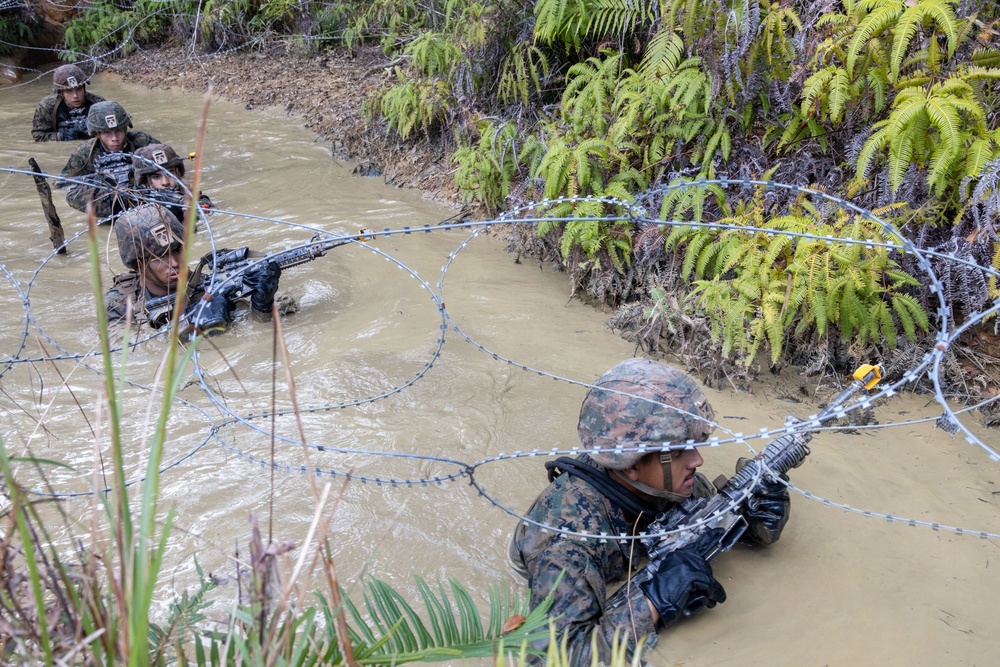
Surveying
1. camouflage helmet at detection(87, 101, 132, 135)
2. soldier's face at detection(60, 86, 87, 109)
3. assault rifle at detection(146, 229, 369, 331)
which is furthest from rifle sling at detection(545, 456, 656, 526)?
soldier's face at detection(60, 86, 87, 109)

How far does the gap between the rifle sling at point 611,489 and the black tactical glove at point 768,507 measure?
0.41 m

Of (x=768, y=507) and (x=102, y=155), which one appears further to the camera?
(x=102, y=155)

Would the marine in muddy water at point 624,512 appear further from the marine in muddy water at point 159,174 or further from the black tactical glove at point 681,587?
the marine in muddy water at point 159,174

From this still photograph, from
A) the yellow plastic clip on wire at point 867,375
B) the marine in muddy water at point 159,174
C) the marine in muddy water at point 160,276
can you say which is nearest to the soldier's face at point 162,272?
the marine in muddy water at point 160,276

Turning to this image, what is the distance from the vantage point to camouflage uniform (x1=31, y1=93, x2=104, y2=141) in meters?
8.79

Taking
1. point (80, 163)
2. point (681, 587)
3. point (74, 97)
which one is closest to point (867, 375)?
point (681, 587)

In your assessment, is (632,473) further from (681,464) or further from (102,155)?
(102,155)

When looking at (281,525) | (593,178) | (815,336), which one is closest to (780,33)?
(593,178)

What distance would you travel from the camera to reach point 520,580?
10.9 feet

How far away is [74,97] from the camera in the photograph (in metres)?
8.87

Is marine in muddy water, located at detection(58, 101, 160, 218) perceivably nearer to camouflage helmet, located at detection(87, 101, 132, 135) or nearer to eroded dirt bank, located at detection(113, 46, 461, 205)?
camouflage helmet, located at detection(87, 101, 132, 135)

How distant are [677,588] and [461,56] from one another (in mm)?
6149

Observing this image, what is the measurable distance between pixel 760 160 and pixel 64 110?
7.82 metres

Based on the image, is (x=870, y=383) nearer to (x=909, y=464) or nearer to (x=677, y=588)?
(x=677, y=588)
